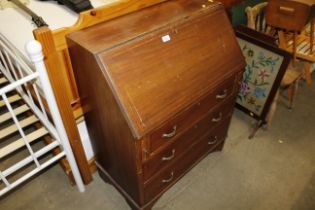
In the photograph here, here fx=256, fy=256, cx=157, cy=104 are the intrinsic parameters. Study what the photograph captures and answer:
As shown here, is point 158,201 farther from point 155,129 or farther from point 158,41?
point 158,41

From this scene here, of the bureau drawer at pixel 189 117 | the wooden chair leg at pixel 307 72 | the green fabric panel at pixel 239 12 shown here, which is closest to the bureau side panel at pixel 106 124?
the bureau drawer at pixel 189 117

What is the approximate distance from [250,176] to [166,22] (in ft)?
4.13

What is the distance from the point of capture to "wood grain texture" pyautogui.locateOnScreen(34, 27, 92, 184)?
1.04 m

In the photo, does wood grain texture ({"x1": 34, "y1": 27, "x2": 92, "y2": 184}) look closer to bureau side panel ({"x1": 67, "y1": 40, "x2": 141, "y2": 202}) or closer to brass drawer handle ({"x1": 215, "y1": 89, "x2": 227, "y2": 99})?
bureau side panel ({"x1": 67, "y1": 40, "x2": 141, "y2": 202})

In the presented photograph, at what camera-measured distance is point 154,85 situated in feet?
3.62

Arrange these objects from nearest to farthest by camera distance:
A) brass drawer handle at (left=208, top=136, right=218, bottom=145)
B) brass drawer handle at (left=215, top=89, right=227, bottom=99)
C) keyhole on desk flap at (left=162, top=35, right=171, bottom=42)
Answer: keyhole on desk flap at (left=162, top=35, right=171, bottom=42) < brass drawer handle at (left=215, top=89, right=227, bottom=99) < brass drawer handle at (left=208, top=136, right=218, bottom=145)

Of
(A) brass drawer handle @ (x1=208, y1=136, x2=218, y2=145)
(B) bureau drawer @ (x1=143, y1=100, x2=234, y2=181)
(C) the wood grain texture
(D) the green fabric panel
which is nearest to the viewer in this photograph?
(C) the wood grain texture

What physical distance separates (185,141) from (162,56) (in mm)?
517

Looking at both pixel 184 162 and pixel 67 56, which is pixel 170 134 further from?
pixel 67 56

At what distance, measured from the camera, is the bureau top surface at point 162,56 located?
1.04 meters

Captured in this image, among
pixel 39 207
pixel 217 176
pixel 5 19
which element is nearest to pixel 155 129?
pixel 217 176

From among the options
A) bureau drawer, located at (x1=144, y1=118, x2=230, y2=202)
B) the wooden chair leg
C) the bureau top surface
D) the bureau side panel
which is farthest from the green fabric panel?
the bureau side panel

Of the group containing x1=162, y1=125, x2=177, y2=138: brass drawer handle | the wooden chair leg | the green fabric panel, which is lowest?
the wooden chair leg

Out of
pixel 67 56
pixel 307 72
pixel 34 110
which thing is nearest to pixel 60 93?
pixel 67 56
